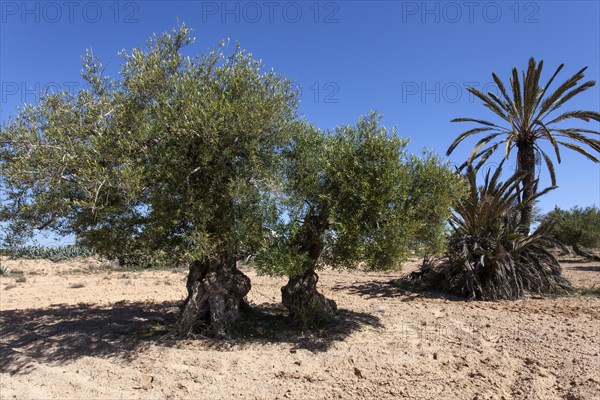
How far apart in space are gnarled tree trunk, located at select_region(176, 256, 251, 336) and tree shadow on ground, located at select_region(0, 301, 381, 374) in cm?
28

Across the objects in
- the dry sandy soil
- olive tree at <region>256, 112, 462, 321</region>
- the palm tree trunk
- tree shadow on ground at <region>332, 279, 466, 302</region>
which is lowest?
the dry sandy soil

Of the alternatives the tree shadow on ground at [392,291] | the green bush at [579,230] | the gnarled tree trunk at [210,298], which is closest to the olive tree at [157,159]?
the gnarled tree trunk at [210,298]

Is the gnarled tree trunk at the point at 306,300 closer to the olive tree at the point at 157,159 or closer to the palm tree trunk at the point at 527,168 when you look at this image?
the olive tree at the point at 157,159

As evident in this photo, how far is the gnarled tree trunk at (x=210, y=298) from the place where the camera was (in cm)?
784

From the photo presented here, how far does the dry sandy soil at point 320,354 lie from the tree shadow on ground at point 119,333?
34 mm

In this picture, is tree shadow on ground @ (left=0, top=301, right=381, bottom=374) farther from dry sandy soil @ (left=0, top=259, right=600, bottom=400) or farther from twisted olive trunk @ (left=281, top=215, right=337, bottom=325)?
twisted olive trunk @ (left=281, top=215, right=337, bottom=325)

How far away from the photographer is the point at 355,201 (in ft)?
22.3

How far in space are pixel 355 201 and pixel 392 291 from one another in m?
6.98

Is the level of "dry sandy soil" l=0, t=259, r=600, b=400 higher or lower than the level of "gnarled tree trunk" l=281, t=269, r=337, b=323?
lower

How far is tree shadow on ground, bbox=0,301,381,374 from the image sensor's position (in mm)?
7332

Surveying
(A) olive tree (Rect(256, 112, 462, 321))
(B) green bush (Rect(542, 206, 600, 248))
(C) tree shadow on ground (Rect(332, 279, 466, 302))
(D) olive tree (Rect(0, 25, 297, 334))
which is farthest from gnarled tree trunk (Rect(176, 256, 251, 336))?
(B) green bush (Rect(542, 206, 600, 248))

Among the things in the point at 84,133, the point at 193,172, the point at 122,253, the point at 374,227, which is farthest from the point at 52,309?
the point at 374,227

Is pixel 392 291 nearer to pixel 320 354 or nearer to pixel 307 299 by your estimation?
pixel 307 299

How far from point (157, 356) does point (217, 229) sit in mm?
2372
